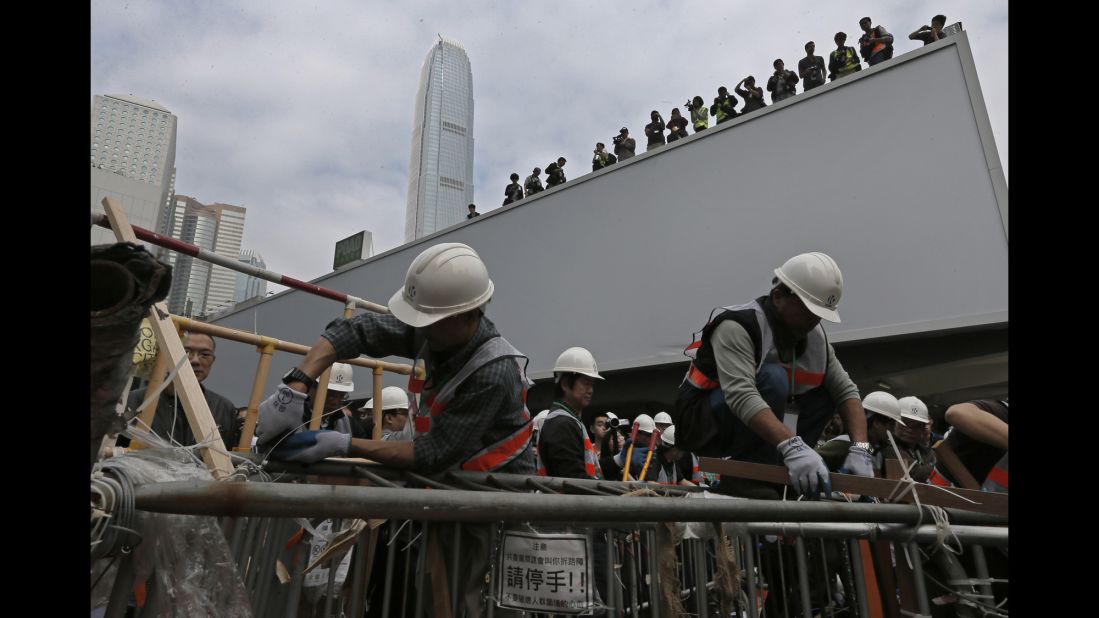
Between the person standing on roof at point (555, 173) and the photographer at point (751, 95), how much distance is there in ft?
11.6

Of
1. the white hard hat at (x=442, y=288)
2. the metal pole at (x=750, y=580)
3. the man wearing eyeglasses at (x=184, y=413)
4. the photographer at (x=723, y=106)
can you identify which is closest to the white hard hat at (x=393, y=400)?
the man wearing eyeglasses at (x=184, y=413)

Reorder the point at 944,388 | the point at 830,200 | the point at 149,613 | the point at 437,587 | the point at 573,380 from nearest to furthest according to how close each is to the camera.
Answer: the point at 149,613 → the point at 437,587 → the point at 573,380 → the point at 944,388 → the point at 830,200

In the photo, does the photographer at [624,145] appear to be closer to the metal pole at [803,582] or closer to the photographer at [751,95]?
the photographer at [751,95]

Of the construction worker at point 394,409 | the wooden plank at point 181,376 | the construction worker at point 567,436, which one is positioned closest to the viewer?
the wooden plank at point 181,376

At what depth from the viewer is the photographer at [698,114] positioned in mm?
9992

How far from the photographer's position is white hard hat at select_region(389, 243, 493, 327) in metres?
2.40

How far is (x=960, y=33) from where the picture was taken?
712 cm

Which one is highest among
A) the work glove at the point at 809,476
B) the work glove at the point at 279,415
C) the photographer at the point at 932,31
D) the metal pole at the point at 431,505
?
the photographer at the point at 932,31

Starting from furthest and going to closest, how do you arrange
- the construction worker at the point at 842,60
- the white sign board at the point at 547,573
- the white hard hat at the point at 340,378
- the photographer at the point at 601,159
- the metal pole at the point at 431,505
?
the photographer at the point at 601,159, the construction worker at the point at 842,60, the white hard hat at the point at 340,378, the white sign board at the point at 547,573, the metal pole at the point at 431,505

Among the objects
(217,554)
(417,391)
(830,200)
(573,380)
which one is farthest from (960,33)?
(217,554)

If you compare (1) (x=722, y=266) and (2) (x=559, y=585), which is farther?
(1) (x=722, y=266)
